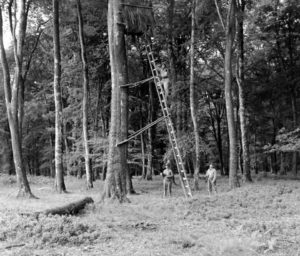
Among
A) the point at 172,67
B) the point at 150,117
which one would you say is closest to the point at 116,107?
the point at 172,67

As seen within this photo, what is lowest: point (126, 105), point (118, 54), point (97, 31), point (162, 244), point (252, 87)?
point (162, 244)

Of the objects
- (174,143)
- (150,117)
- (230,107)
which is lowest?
(174,143)

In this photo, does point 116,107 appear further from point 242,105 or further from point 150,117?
point 150,117

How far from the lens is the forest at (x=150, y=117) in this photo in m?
8.67

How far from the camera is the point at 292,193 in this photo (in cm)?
1582

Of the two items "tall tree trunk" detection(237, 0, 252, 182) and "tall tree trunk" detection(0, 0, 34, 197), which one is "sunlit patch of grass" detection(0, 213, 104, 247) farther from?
"tall tree trunk" detection(237, 0, 252, 182)

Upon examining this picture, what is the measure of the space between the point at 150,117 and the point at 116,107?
56.0ft

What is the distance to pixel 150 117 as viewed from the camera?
3181cm

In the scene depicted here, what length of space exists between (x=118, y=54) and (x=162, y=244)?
9.30 m

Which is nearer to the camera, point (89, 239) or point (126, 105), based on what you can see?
point (89, 239)

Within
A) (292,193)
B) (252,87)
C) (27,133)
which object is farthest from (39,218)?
(27,133)

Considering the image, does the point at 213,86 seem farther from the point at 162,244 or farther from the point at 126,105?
the point at 162,244

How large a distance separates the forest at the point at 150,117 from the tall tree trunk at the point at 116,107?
0.14 ft

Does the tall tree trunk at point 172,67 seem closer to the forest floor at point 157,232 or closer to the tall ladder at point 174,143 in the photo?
the tall ladder at point 174,143
